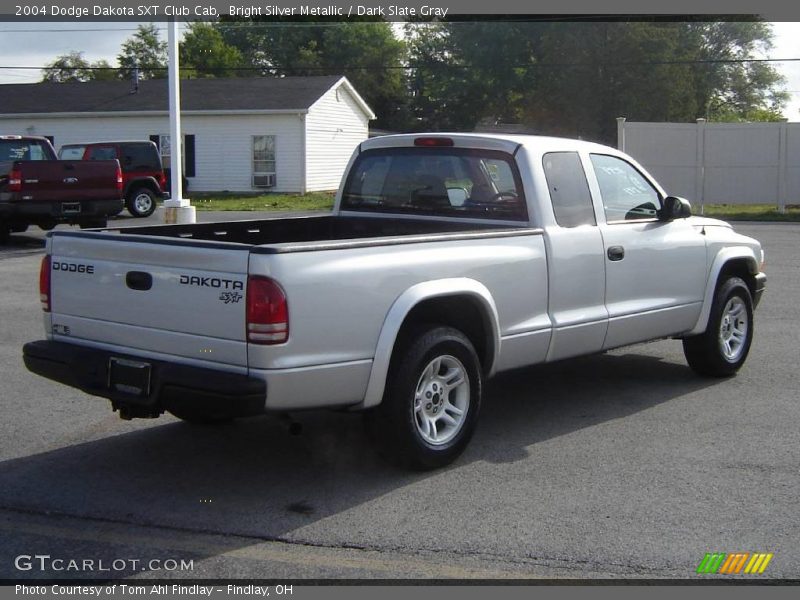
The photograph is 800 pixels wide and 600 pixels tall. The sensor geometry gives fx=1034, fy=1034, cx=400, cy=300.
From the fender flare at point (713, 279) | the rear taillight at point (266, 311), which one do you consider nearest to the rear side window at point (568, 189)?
the fender flare at point (713, 279)

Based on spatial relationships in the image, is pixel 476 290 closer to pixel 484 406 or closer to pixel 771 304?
pixel 484 406

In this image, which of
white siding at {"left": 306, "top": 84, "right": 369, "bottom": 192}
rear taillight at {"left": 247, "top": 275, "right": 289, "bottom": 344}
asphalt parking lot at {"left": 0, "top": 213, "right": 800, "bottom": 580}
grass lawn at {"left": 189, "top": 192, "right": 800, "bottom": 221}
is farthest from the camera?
white siding at {"left": 306, "top": 84, "right": 369, "bottom": 192}

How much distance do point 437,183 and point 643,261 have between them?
5.12ft

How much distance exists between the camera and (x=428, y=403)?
5.86 metres

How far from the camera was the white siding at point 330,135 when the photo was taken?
37.8m

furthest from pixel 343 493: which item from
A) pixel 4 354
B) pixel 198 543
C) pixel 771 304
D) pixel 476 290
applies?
pixel 771 304

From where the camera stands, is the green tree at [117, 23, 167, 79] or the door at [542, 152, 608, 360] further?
the green tree at [117, 23, 167, 79]

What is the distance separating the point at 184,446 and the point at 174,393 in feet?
4.69

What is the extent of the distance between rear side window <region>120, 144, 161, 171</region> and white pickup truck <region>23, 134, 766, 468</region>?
20.4 m

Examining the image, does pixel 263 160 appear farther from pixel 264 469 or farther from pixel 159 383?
pixel 159 383

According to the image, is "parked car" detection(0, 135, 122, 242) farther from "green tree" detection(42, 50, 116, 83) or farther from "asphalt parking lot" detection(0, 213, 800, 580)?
"green tree" detection(42, 50, 116, 83)

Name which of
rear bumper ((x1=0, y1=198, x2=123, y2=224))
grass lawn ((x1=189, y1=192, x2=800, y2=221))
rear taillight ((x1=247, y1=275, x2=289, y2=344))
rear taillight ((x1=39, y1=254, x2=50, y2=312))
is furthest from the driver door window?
grass lawn ((x1=189, y1=192, x2=800, y2=221))

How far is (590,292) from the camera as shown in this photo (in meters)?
6.81

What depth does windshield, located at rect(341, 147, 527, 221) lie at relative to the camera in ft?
22.4
